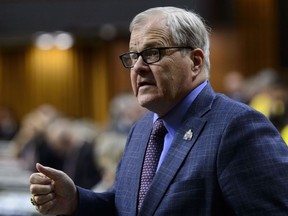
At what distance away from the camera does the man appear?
217 centimetres

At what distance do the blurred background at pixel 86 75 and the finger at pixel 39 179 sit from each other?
2.39m

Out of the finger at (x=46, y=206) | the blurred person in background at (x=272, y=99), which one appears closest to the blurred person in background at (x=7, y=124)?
the blurred person in background at (x=272, y=99)

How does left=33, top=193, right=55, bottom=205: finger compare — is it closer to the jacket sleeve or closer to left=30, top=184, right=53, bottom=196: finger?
left=30, top=184, right=53, bottom=196: finger

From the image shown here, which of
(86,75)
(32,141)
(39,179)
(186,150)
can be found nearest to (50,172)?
(39,179)

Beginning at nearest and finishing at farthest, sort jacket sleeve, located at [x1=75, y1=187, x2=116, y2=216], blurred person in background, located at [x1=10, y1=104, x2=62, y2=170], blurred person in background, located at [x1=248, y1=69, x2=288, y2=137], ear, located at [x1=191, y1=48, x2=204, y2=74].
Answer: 1. ear, located at [x1=191, y1=48, x2=204, y2=74]
2. jacket sleeve, located at [x1=75, y1=187, x2=116, y2=216]
3. blurred person in background, located at [x1=248, y1=69, x2=288, y2=137]
4. blurred person in background, located at [x1=10, y1=104, x2=62, y2=170]

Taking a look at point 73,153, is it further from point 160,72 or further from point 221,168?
point 221,168

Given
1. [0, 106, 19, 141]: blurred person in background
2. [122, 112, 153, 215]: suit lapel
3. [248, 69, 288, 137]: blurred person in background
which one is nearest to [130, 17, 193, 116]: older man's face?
[122, 112, 153, 215]: suit lapel

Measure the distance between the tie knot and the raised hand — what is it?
1.19 ft

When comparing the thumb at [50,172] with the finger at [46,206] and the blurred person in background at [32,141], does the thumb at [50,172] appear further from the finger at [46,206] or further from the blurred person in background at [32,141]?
the blurred person in background at [32,141]

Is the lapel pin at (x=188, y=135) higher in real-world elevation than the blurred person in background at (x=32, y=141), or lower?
higher

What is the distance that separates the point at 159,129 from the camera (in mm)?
2521

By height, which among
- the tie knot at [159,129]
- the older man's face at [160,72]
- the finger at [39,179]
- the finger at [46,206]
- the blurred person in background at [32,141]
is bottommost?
the blurred person in background at [32,141]

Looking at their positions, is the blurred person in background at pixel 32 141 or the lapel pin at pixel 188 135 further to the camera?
the blurred person in background at pixel 32 141

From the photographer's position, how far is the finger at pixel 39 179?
7.75 ft
